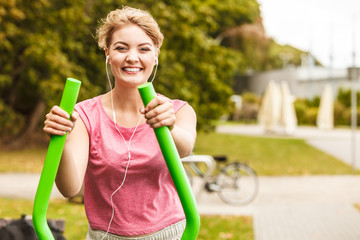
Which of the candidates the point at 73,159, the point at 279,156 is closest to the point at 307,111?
the point at 279,156

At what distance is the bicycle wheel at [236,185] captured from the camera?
8770mm

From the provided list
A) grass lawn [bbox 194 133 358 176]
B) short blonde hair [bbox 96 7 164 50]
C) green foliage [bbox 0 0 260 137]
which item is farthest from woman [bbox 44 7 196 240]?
green foliage [bbox 0 0 260 137]

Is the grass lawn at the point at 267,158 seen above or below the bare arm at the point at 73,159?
below

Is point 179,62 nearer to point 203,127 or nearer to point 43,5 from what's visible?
point 203,127

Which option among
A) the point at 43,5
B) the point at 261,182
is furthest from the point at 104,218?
the point at 43,5

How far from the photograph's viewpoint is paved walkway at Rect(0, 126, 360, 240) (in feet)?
22.9

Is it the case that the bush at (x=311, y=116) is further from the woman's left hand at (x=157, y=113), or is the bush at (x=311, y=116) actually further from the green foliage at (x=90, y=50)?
the woman's left hand at (x=157, y=113)

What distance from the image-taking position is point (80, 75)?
1493cm

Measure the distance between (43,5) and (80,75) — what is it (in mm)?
2126

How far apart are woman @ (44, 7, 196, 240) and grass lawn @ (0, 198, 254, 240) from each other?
465cm

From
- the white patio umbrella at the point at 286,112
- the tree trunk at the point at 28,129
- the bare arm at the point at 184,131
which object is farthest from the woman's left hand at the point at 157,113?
the white patio umbrella at the point at 286,112

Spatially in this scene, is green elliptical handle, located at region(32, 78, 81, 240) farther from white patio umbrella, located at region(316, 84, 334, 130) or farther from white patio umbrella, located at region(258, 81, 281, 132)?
white patio umbrella, located at region(316, 84, 334, 130)

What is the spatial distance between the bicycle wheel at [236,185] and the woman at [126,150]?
6763 mm

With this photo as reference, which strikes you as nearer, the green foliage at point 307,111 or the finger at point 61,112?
the finger at point 61,112
